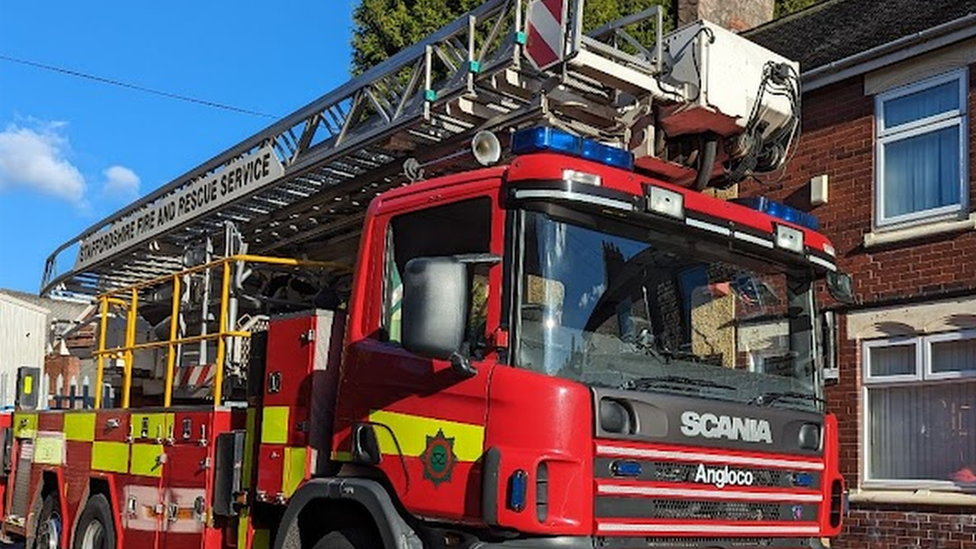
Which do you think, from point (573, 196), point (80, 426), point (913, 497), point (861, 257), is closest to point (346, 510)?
point (573, 196)

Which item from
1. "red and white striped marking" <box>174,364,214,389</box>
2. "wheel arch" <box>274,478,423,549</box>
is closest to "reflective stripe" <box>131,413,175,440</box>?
"red and white striped marking" <box>174,364,214,389</box>

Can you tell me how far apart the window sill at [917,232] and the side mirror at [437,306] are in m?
7.59

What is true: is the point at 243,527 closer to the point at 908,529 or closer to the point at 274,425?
the point at 274,425

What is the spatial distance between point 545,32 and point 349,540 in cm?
272

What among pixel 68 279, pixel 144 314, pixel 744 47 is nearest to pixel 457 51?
pixel 744 47

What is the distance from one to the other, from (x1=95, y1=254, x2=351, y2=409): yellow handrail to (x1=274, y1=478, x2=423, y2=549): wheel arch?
1.41 metres

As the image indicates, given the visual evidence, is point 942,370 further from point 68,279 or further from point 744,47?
point 68,279

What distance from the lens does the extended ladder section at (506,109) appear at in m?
6.14

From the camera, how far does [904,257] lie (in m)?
11.6

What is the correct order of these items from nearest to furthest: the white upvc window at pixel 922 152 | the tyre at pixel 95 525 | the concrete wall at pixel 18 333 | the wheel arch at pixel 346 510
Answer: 1. the wheel arch at pixel 346 510
2. the tyre at pixel 95 525
3. the white upvc window at pixel 922 152
4. the concrete wall at pixel 18 333

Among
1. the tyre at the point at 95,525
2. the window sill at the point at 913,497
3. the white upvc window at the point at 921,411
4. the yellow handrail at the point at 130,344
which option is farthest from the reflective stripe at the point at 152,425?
the white upvc window at the point at 921,411

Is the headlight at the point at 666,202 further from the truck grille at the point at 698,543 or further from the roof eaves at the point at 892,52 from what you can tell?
the roof eaves at the point at 892,52

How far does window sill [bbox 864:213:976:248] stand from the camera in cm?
1104

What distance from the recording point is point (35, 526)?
970cm
